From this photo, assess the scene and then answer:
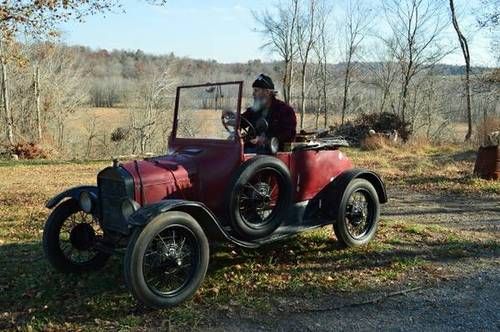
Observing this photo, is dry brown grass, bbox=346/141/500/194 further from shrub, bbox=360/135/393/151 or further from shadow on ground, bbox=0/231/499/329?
shadow on ground, bbox=0/231/499/329

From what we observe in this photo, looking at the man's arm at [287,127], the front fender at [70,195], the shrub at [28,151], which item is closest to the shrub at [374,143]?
the shrub at [28,151]

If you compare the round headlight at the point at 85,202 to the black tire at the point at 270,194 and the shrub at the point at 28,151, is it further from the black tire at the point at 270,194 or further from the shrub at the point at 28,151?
the shrub at the point at 28,151

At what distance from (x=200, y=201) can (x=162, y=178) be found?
17.8 inches

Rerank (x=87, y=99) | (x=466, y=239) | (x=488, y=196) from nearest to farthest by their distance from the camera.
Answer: (x=466, y=239), (x=488, y=196), (x=87, y=99)

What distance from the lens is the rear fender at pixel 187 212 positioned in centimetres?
408

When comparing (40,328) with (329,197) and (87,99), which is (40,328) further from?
(87,99)

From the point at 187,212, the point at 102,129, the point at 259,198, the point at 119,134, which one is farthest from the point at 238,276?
the point at 102,129

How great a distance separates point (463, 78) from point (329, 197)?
25.1m

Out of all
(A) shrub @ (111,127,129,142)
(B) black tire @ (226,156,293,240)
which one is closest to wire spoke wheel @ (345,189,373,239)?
(B) black tire @ (226,156,293,240)

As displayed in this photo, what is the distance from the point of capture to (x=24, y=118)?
2962 cm

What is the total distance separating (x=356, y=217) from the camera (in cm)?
600

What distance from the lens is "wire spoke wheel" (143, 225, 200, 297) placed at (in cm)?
420

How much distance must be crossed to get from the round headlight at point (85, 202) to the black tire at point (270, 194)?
4.33 ft

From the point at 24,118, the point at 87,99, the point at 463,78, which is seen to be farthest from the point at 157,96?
the point at 463,78
